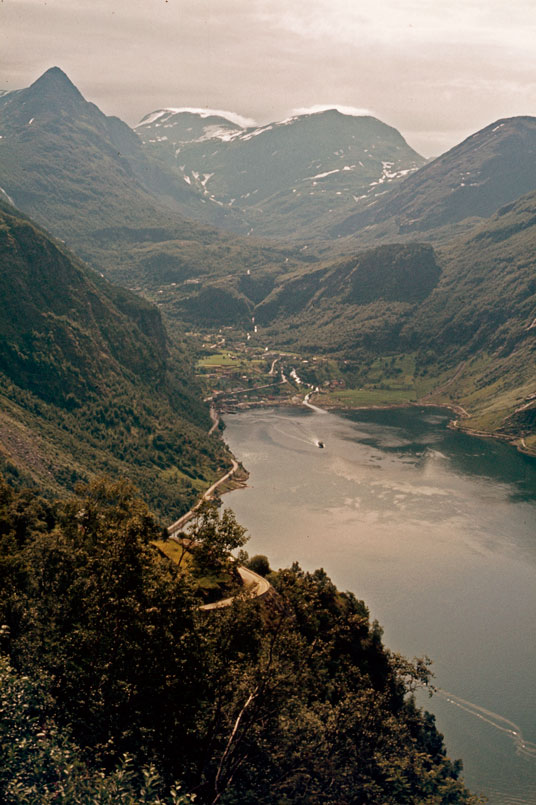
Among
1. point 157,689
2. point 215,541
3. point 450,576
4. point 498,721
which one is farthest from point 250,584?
point 450,576

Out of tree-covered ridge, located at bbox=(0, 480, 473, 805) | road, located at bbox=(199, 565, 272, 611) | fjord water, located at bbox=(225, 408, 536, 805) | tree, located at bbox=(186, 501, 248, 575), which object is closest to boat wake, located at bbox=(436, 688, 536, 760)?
fjord water, located at bbox=(225, 408, 536, 805)

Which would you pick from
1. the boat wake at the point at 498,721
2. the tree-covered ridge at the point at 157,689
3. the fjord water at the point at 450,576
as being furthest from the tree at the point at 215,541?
the boat wake at the point at 498,721

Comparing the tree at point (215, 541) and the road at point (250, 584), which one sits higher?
the tree at point (215, 541)

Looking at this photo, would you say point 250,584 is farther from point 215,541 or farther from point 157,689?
point 157,689

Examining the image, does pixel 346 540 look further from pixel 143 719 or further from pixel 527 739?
pixel 143 719

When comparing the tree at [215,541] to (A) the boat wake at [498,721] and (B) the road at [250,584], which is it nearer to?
(B) the road at [250,584]
